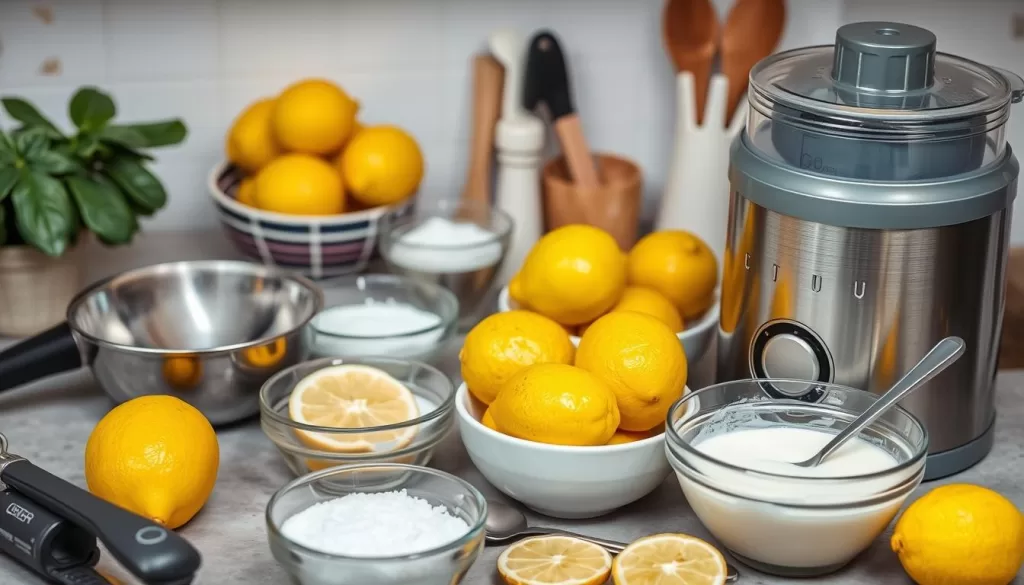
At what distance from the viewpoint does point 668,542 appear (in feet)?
2.97

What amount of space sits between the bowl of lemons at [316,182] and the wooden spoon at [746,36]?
1.19 feet

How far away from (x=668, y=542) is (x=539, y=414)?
0.13 metres

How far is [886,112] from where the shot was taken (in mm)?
933

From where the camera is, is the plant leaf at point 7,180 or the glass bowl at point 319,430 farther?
the plant leaf at point 7,180

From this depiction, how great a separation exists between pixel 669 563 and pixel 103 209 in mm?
703

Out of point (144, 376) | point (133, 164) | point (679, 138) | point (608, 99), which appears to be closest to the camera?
point (144, 376)

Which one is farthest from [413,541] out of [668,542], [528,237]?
[528,237]

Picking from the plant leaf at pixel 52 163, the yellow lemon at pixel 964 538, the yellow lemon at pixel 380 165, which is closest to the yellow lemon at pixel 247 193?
the yellow lemon at pixel 380 165

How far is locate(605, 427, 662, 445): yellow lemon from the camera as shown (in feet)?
3.25

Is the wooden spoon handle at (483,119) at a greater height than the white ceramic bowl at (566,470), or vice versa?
the wooden spoon handle at (483,119)

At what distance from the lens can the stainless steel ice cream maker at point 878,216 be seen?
0.94 meters

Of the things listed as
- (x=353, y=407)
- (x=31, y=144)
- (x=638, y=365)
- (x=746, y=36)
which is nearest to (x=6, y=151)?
(x=31, y=144)

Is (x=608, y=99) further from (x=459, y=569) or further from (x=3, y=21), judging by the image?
(x=459, y=569)

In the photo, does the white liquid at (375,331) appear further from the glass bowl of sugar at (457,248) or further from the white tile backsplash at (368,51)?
the white tile backsplash at (368,51)
